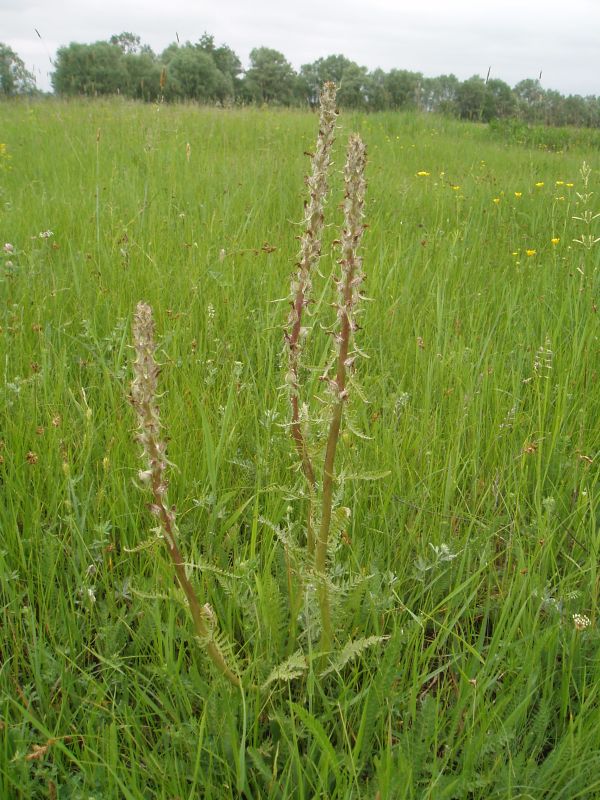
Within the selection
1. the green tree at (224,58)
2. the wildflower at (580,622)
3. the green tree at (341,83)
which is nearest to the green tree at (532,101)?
the green tree at (341,83)

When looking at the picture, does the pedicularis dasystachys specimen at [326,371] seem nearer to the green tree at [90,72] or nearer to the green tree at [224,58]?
the green tree at [90,72]

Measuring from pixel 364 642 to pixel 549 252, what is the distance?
375cm

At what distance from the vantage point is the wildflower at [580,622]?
1490 millimetres

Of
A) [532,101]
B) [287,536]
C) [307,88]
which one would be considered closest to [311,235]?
[287,536]

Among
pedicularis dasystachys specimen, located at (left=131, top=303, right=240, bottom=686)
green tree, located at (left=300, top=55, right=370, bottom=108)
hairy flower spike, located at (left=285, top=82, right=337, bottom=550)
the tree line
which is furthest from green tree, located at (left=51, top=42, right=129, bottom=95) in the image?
pedicularis dasystachys specimen, located at (left=131, top=303, right=240, bottom=686)

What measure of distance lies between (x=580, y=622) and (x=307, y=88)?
18576mm

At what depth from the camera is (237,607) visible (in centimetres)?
159

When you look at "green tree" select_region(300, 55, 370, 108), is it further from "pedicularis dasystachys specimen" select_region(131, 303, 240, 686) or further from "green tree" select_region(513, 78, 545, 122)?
"green tree" select_region(513, 78, 545, 122)

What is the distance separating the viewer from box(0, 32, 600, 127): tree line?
7.45 meters

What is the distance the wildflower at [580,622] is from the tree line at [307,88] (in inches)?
54.5

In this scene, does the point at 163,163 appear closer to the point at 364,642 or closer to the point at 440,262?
the point at 440,262

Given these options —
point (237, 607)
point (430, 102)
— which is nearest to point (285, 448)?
point (237, 607)

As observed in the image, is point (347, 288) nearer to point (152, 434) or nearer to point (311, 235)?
point (311, 235)

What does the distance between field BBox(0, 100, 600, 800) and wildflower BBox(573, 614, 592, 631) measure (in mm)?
27
